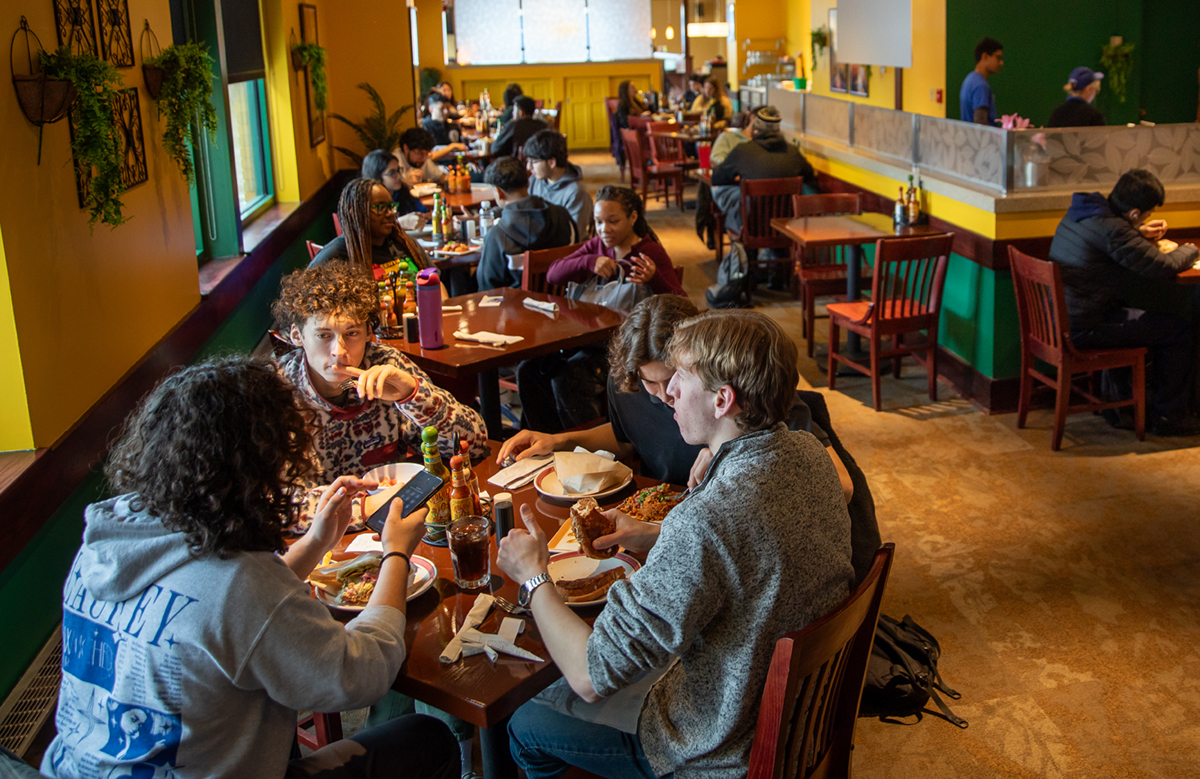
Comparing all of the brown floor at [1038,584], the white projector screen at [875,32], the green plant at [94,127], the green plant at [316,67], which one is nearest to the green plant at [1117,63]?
the white projector screen at [875,32]

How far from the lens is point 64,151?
107 inches

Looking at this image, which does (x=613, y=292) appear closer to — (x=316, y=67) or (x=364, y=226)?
(x=364, y=226)

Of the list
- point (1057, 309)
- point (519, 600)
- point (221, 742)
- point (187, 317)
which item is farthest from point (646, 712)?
point (1057, 309)

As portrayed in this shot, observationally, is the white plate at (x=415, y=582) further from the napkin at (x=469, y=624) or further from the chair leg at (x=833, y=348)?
the chair leg at (x=833, y=348)

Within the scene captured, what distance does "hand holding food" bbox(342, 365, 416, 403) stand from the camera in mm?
2424

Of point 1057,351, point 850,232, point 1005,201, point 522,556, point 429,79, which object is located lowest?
point 1057,351

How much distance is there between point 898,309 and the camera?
16.8ft

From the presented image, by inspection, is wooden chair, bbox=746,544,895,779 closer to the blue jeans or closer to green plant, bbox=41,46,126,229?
the blue jeans

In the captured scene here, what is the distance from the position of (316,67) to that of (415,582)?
638 cm

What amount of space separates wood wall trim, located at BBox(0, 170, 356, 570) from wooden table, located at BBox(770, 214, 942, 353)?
294cm

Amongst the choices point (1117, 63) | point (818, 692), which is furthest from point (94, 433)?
point (1117, 63)

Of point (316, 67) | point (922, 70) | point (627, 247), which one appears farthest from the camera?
point (922, 70)

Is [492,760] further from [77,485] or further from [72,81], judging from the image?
[72,81]

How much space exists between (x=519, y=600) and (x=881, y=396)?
379 centimetres
